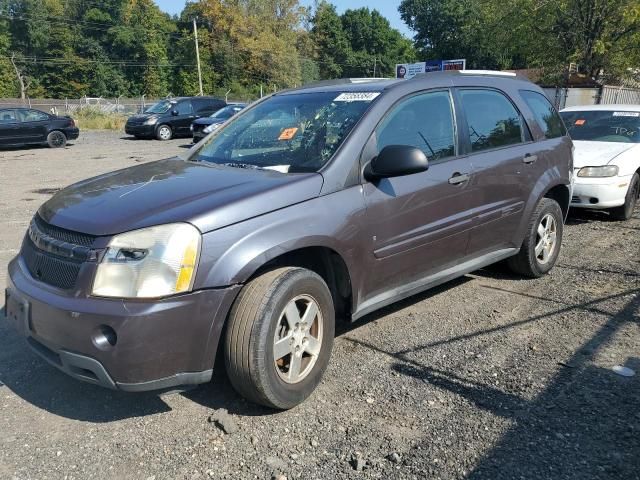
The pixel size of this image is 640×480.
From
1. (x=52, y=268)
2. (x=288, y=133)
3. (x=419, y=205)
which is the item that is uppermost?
(x=288, y=133)

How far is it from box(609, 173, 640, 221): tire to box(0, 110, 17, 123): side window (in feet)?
59.6

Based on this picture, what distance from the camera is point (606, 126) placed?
8.56 meters

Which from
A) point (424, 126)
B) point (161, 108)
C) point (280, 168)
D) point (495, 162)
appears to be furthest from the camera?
point (161, 108)

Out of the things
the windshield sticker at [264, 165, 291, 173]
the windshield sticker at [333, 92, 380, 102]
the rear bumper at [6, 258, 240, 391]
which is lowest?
the rear bumper at [6, 258, 240, 391]

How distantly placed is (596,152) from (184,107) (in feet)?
59.6

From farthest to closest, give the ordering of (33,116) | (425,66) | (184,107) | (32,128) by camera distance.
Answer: (425,66) < (184,107) < (33,116) < (32,128)

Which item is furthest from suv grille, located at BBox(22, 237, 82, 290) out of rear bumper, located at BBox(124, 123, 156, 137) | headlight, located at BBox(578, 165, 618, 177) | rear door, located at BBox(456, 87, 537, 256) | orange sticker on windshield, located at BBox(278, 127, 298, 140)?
rear bumper, located at BBox(124, 123, 156, 137)

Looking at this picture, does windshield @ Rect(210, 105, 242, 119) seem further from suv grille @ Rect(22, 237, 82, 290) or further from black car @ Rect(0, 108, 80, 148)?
suv grille @ Rect(22, 237, 82, 290)

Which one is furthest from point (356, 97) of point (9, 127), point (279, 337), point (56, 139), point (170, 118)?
point (170, 118)

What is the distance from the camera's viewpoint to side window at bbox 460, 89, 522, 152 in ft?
14.7

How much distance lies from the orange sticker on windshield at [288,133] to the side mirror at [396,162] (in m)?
0.67

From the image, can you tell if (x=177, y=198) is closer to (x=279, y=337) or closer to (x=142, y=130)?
(x=279, y=337)

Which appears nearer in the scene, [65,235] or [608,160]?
[65,235]

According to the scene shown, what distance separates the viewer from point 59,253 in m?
2.98
